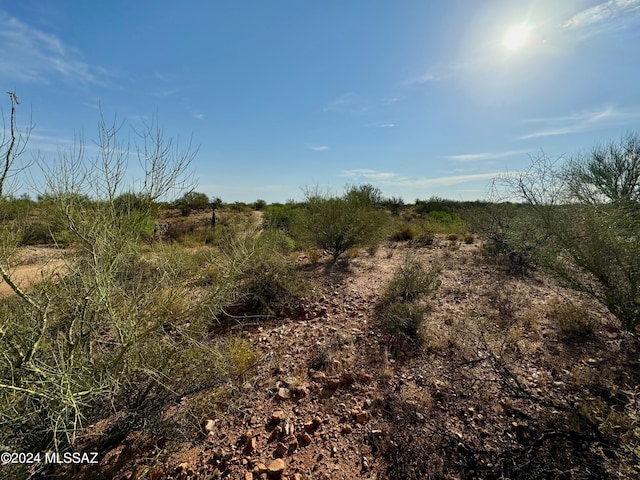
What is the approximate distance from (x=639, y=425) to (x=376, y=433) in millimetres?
2175

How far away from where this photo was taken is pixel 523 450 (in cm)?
243

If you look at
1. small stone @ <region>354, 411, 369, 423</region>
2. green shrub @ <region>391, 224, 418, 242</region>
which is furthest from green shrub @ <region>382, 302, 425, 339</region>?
green shrub @ <region>391, 224, 418, 242</region>

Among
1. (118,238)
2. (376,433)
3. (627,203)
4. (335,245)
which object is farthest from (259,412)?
(335,245)

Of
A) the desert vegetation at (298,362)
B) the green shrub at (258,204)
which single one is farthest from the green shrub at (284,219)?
the green shrub at (258,204)

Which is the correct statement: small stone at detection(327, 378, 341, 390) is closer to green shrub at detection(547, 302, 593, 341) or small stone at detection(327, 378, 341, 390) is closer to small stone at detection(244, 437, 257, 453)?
small stone at detection(244, 437, 257, 453)

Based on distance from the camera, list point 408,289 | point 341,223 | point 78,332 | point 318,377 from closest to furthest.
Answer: point 78,332 → point 318,377 → point 408,289 → point 341,223

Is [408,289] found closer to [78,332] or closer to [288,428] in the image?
[288,428]

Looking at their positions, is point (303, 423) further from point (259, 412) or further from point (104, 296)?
point (104, 296)

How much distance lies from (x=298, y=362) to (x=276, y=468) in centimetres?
153

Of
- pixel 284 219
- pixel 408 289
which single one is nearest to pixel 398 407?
pixel 408 289

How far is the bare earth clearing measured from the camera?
2.47 meters

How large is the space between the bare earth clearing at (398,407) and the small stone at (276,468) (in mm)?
12

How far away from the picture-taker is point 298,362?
3.96 meters

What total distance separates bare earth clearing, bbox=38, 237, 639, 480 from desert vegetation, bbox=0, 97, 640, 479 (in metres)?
0.02
